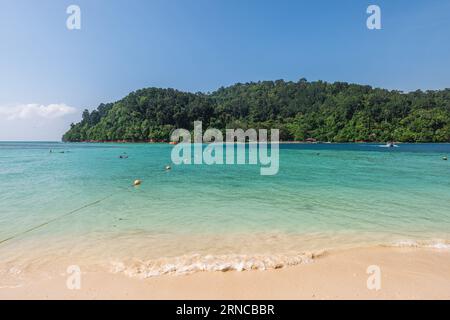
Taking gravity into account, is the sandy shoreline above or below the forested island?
below

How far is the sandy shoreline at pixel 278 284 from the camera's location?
15.1ft

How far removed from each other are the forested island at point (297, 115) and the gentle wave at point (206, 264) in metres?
136

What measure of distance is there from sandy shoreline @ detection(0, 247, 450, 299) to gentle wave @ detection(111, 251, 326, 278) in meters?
0.18

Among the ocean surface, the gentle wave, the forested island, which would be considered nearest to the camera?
the gentle wave

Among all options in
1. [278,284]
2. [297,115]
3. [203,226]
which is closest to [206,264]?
[278,284]

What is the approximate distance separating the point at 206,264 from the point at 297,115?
169 m

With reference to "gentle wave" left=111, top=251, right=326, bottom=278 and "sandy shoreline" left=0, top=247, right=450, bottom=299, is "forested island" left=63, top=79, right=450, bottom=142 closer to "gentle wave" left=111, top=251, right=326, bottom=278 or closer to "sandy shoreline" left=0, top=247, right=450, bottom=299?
"sandy shoreline" left=0, top=247, right=450, bottom=299

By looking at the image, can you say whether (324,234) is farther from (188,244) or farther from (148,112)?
(148,112)

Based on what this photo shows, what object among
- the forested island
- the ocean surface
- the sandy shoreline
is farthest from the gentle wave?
the forested island

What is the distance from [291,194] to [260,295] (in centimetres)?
997

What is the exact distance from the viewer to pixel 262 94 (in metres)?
198

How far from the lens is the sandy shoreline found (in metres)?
4.62

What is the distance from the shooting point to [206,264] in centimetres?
582
